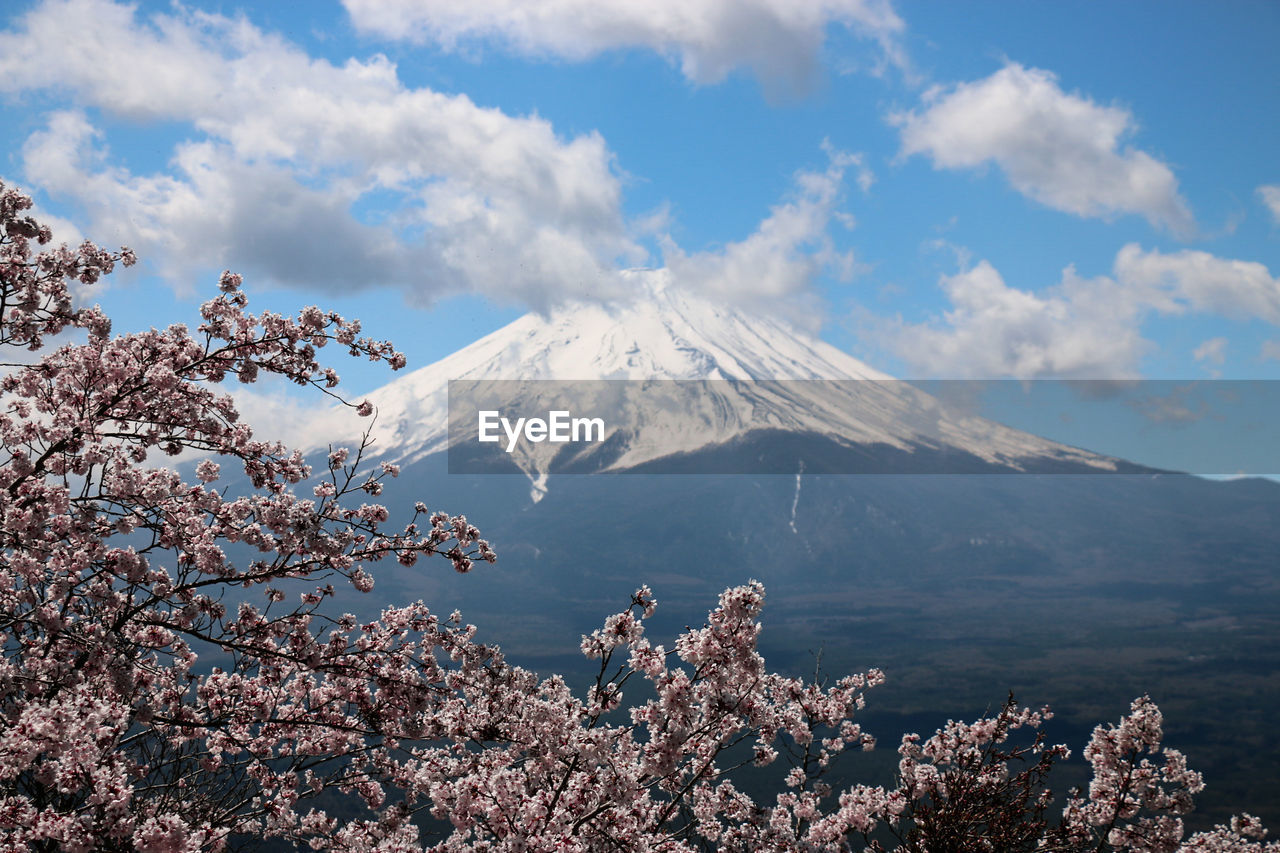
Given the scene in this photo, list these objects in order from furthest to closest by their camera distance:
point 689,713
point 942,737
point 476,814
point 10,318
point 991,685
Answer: point 991,685, point 942,737, point 476,814, point 10,318, point 689,713

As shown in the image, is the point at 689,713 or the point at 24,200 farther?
the point at 24,200

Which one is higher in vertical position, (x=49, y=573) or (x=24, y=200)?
(x=24, y=200)

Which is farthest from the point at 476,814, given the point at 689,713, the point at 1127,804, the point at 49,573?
the point at 1127,804

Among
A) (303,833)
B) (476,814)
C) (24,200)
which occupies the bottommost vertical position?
(303,833)

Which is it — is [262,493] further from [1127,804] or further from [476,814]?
[1127,804]

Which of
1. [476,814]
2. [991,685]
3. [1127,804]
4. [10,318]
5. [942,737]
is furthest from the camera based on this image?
[991,685]

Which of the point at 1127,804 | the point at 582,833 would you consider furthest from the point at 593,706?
the point at 1127,804
